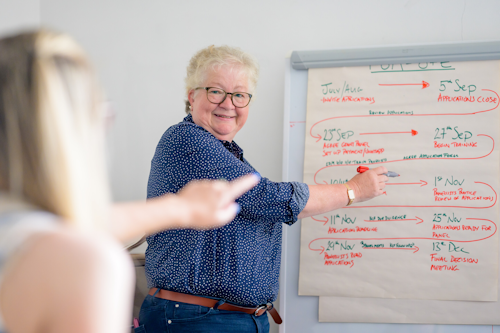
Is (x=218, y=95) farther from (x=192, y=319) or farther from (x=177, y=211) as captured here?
(x=177, y=211)

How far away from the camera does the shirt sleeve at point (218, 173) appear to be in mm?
1081

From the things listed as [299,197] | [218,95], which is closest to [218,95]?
[218,95]

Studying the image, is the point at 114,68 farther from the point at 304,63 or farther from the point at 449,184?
the point at 449,184

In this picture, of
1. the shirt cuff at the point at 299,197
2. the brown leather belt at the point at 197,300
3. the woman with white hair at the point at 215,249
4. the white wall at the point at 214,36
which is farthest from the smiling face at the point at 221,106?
the white wall at the point at 214,36

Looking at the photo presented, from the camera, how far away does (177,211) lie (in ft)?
1.64

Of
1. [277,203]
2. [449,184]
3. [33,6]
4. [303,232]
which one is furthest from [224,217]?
[33,6]

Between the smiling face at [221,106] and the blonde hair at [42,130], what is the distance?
909mm

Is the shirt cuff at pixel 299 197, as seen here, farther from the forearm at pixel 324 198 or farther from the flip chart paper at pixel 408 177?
the flip chart paper at pixel 408 177

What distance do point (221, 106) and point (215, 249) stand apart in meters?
0.48

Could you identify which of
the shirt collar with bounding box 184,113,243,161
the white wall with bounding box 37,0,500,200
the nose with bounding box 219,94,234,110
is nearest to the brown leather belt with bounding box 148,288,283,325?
the shirt collar with bounding box 184,113,243,161

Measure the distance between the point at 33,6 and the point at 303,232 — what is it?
1963 mm

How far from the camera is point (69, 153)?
403mm

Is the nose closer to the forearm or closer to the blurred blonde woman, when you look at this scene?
the forearm

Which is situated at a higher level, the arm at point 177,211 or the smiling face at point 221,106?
the smiling face at point 221,106
